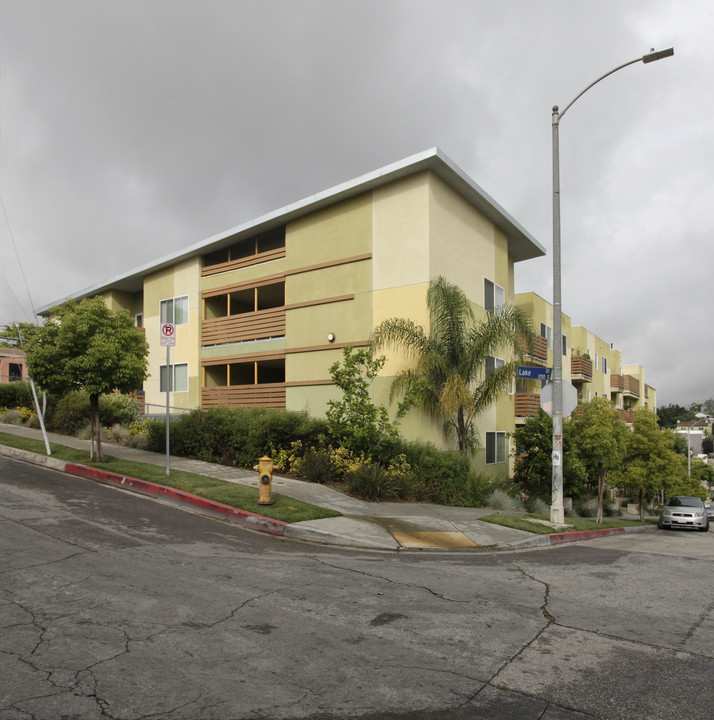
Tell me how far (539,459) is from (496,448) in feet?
5.23

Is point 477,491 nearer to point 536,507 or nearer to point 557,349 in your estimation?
point 536,507

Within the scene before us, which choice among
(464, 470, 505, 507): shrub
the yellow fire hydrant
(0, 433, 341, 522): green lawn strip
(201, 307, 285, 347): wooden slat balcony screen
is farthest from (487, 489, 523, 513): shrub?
(201, 307, 285, 347): wooden slat balcony screen

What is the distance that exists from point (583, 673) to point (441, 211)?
16063 millimetres

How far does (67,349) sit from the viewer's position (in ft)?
47.6

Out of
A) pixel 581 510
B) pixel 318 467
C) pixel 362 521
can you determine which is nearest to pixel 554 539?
pixel 362 521

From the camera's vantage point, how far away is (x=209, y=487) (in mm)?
12641

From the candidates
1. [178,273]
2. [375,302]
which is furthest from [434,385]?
[178,273]

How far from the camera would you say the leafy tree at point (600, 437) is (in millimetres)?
21141

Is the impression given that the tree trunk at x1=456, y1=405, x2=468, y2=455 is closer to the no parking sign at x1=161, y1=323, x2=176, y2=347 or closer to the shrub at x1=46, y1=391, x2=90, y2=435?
the no parking sign at x1=161, y1=323, x2=176, y2=347

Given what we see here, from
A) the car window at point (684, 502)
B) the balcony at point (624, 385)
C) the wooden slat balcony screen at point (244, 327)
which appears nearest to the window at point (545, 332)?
the car window at point (684, 502)

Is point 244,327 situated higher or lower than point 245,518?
higher

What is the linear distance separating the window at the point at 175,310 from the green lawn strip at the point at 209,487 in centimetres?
1032

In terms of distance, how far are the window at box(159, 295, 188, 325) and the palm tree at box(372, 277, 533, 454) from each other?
39.7 ft

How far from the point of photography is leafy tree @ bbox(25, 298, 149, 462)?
1435 cm
